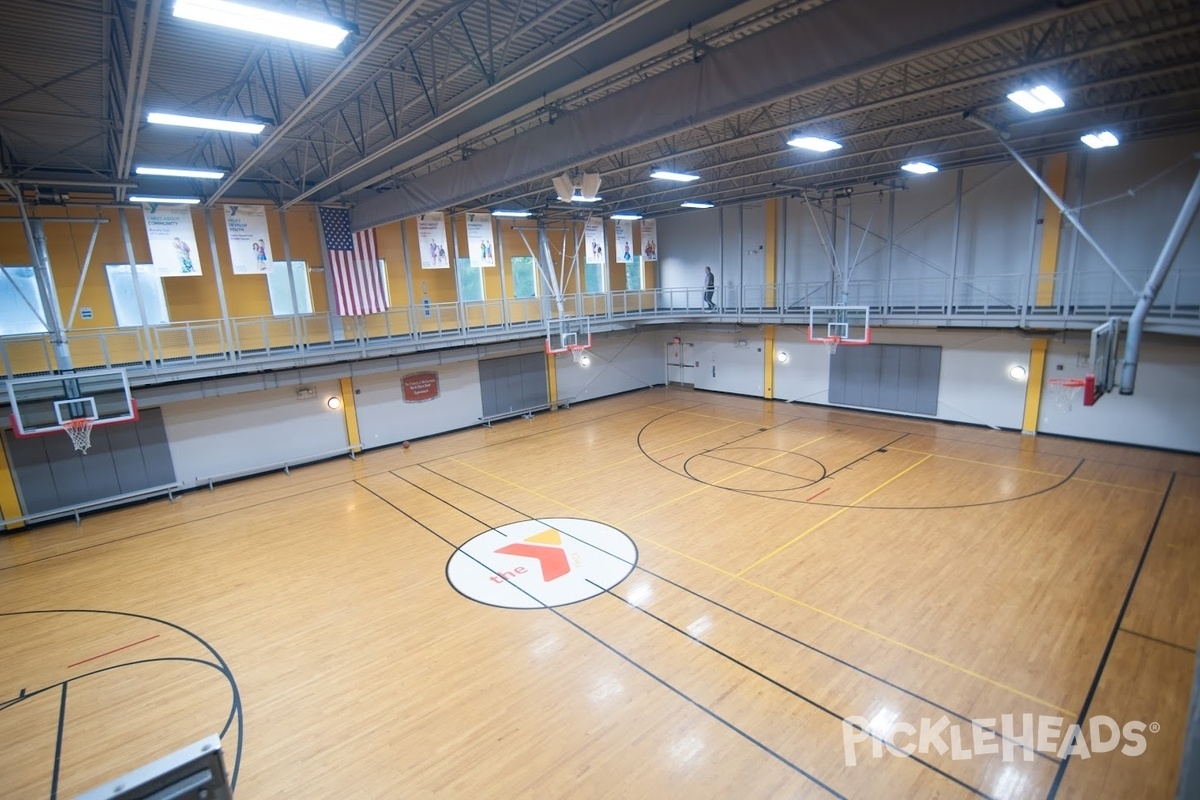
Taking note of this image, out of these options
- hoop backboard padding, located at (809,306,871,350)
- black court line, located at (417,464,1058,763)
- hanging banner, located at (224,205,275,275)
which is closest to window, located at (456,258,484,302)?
hanging banner, located at (224,205,275,275)

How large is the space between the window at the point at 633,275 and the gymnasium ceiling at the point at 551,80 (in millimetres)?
10729

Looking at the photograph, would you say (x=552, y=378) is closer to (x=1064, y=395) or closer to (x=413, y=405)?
(x=413, y=405)

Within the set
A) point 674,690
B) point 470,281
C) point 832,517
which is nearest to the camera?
point 674,690

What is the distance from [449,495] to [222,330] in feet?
23.4

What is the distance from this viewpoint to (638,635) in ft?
26.4

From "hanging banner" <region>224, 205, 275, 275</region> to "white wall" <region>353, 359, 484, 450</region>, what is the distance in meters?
4.39

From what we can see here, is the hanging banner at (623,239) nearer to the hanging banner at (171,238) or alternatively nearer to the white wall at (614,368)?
the white wall at (614,368)

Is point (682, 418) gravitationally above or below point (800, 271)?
below

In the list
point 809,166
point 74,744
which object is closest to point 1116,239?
point 809,166

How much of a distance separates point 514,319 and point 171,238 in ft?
33.9

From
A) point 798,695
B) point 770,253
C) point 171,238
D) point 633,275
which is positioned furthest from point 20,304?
point 770,253

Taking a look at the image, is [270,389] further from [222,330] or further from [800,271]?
[800,271]

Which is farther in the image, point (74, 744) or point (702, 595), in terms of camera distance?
point (702, 595)

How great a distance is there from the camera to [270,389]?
15773 mm
